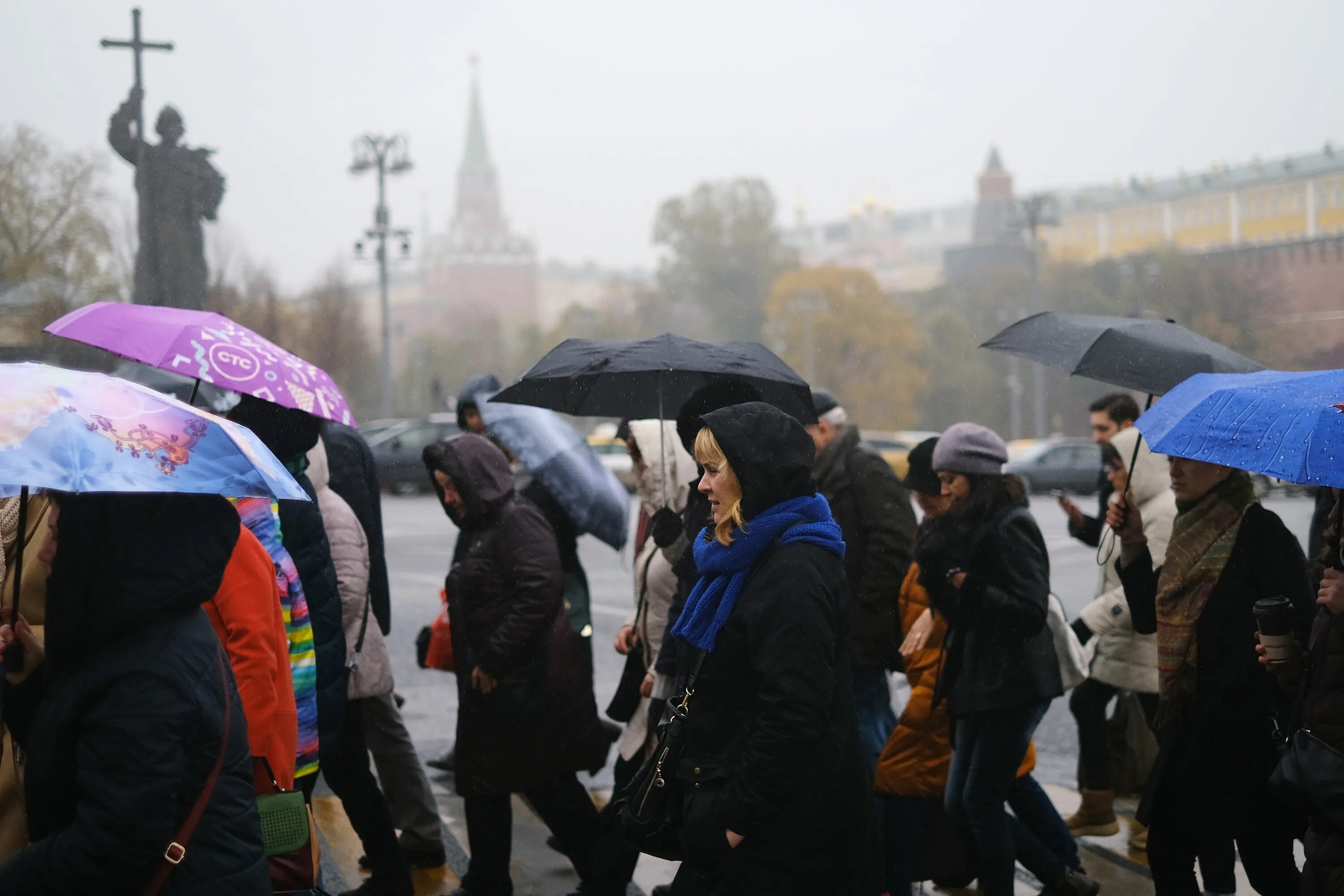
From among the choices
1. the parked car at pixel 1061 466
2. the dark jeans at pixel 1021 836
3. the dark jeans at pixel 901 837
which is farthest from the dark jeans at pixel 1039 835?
the parked car at pixel 1061 466

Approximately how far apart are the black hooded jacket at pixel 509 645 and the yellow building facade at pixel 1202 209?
37.3 m

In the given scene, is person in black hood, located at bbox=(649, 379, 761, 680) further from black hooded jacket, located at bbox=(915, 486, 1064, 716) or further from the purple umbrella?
the purple umbrella

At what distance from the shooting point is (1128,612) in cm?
556

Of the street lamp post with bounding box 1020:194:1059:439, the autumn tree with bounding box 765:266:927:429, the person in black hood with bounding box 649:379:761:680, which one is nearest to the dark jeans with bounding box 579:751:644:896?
the person in black hood with bounding box 649:379:761:680

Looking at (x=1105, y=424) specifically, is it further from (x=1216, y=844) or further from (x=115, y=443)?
(x=115, y=443)

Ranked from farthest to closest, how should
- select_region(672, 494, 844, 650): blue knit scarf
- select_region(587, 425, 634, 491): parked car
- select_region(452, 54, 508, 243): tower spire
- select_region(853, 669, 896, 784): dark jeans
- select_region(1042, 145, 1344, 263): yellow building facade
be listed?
select_region(452, 54, 508, 243): tower spire, select_region(1042, 145, 1344, 263): yellow building facade, select_region(587, 425, 634, 491): parked car, select_region(853, 669, 896, 784): dark jeans, select_region(672, 494, 844, 650): blue knit scarf

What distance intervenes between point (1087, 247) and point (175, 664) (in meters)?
115

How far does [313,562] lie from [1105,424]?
3.51m

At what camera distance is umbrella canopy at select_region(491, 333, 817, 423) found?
4422 millimetres

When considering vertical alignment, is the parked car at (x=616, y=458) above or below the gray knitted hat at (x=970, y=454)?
below

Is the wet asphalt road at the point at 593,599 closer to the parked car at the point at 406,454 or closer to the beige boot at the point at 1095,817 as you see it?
the beige boot at the point at 1095,817

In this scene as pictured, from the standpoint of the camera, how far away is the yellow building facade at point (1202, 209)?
2436 inches

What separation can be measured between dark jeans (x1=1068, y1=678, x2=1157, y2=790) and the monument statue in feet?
18.8

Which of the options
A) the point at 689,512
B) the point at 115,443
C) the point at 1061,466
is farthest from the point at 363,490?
the point at 1061,466
